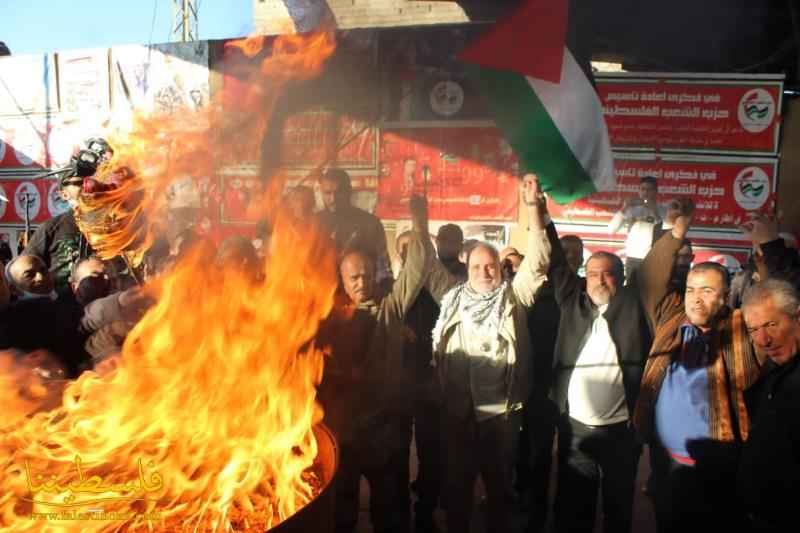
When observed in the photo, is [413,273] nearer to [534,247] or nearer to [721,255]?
[534,247]

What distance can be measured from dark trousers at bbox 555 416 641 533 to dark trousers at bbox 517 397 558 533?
297 mm

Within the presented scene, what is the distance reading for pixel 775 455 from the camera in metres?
2.27

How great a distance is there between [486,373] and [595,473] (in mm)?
882

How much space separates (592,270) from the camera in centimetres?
340

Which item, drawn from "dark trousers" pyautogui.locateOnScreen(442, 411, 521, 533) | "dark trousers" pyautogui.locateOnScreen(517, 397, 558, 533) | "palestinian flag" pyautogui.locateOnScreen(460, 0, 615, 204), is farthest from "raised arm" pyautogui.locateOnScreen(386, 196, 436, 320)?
"dark trousers" pyautogui.locateOnScreen(517, 397, 558, 533)

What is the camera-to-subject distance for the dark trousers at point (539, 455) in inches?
146

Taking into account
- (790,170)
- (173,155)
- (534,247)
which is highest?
(790,170)

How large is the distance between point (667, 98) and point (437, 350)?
4.94 metres

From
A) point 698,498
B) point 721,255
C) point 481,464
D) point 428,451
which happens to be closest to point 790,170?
point 721,255

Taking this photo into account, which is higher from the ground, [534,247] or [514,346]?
[534,247]

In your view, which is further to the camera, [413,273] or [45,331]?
[413,273]

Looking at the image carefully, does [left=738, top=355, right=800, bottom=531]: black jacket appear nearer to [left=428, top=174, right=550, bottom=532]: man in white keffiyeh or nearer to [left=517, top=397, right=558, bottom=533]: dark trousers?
[left=428, top=174, right=550, bottom=532]: man in white keffiyeh

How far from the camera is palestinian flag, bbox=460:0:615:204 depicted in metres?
3.80

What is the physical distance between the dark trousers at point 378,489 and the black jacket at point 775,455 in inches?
75.8
